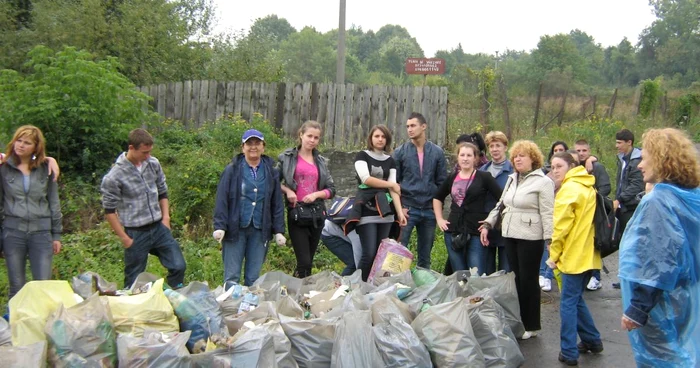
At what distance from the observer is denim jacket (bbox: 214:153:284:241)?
230 inches

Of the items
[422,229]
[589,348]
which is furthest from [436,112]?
[589,348]

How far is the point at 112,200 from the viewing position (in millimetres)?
5531

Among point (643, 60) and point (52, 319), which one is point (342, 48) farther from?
point (643, 60)

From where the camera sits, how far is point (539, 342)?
5.95m

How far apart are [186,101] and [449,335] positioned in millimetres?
8808

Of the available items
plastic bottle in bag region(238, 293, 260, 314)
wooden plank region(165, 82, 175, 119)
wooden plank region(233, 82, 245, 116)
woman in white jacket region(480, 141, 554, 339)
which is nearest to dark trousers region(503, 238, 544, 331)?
woman in white jacket region(480, 141, 554, 339)

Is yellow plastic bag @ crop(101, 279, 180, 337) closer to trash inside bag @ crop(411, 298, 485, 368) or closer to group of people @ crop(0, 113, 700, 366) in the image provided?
group of people @ crop(0, 113, 700, 366)

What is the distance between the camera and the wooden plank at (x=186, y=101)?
40.2ft

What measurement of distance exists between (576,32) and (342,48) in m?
86.2

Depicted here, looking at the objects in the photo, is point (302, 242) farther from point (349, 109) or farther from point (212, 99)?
point (212, 99)

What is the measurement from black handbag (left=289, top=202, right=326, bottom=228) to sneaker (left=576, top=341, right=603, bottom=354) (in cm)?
253

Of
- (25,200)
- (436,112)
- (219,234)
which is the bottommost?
(219,234)

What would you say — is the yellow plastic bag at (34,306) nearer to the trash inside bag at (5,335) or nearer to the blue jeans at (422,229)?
the trash inside bag at (5,335)

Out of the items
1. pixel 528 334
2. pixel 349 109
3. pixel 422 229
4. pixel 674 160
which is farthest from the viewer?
pixel 349 109
